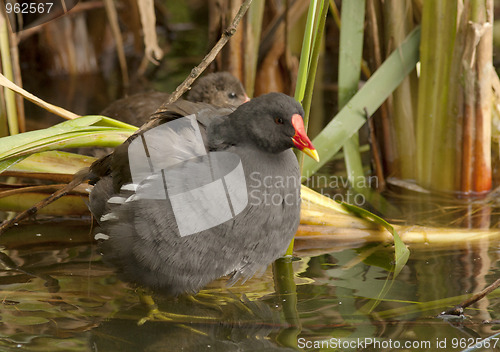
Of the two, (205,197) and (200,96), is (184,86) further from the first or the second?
(200,96)

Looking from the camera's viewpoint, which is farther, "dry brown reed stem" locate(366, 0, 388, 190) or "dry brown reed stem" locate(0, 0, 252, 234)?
"dry brown reed stem" locate(366, 0, 388, 190)

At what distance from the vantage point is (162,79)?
5.29m

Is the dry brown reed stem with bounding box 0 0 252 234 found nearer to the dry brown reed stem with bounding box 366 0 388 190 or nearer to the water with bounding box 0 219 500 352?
the water with bounding box 0 219 500 352

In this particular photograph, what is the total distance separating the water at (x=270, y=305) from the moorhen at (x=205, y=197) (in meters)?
0.15

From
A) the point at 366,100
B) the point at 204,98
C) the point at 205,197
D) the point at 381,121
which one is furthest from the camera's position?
the point at 204,98

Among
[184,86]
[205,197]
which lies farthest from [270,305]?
[184,86]

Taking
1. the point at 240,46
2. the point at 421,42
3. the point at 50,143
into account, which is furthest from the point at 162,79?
the point at 50,143

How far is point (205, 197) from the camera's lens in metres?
2.18

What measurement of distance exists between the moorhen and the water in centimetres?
15

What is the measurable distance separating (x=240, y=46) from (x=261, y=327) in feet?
6.45

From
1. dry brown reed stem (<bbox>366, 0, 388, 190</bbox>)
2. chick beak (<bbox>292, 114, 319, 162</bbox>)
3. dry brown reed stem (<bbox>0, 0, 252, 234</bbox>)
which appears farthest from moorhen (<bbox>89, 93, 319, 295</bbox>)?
dry brown reed stem (<bbox>366, 0, 388, 190</bbox>)

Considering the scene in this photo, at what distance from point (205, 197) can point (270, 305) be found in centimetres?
50

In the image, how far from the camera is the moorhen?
7.23 feet

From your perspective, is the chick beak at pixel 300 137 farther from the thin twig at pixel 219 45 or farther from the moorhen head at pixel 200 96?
the moorhen head at pixel 200 96
